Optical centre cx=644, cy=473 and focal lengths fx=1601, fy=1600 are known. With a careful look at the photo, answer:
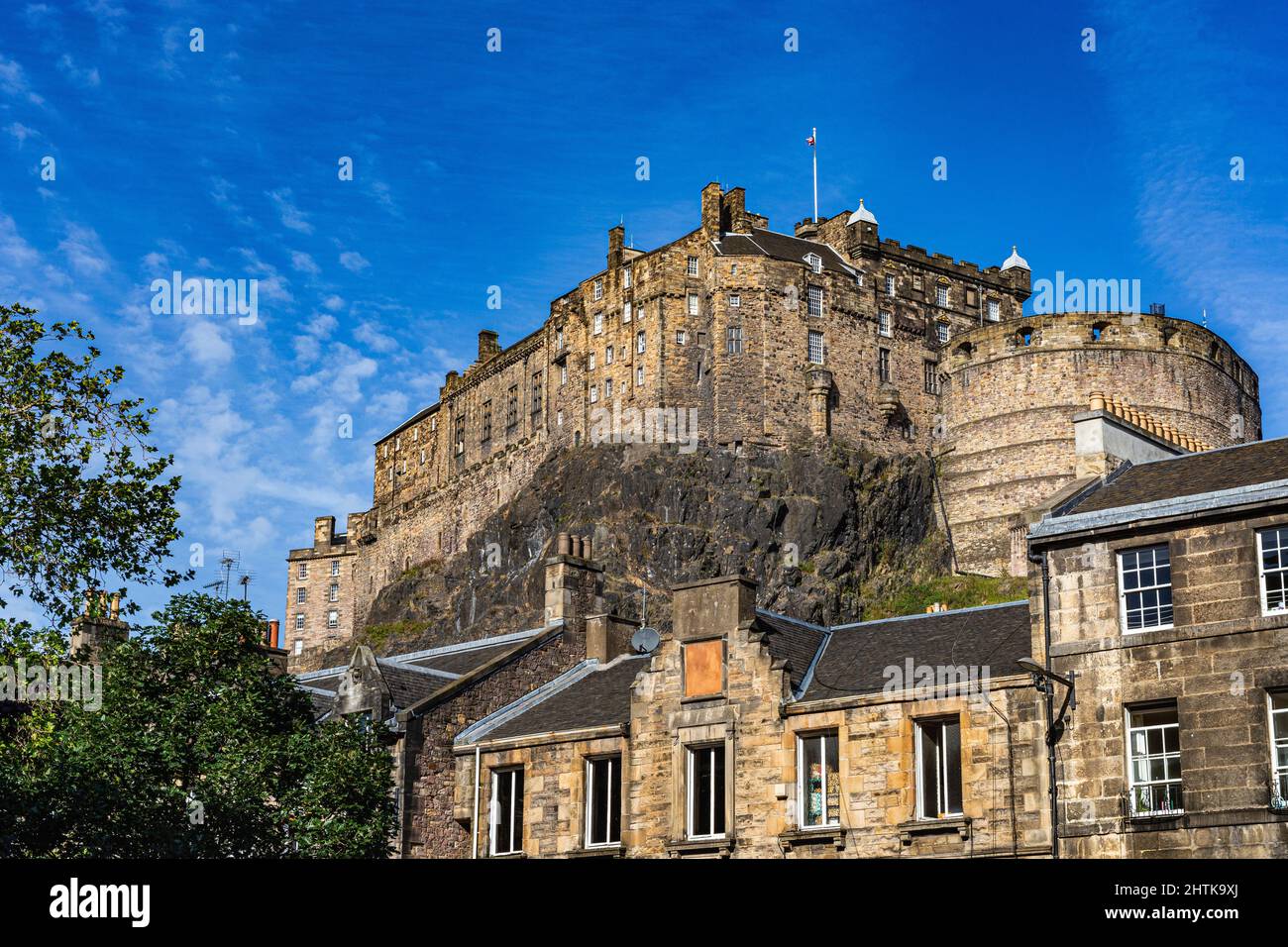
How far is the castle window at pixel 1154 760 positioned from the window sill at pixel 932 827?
251 centimetres

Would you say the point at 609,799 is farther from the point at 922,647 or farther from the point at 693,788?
the point at 922,647

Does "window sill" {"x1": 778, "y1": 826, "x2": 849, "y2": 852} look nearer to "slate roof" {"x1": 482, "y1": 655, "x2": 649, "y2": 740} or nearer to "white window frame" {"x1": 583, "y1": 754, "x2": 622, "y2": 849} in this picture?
"white window frame" {"x1": 583, "y1": 754, "x2": 622, "y2": 849}

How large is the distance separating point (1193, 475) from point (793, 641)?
300 inches

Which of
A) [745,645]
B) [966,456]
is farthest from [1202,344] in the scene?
[745,645]

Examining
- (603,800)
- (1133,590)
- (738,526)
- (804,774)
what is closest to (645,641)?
(603,800)

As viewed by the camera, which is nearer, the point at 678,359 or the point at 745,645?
the point at 745,645

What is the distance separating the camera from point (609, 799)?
28.5 metres

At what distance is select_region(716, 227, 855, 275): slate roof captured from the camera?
88.5 meters

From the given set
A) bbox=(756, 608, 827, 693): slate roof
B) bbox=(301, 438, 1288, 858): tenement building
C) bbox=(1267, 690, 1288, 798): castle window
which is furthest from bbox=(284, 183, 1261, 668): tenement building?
bbox=(1267, 690, 1288, 798): castle window

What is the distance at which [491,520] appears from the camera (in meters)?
95.8
